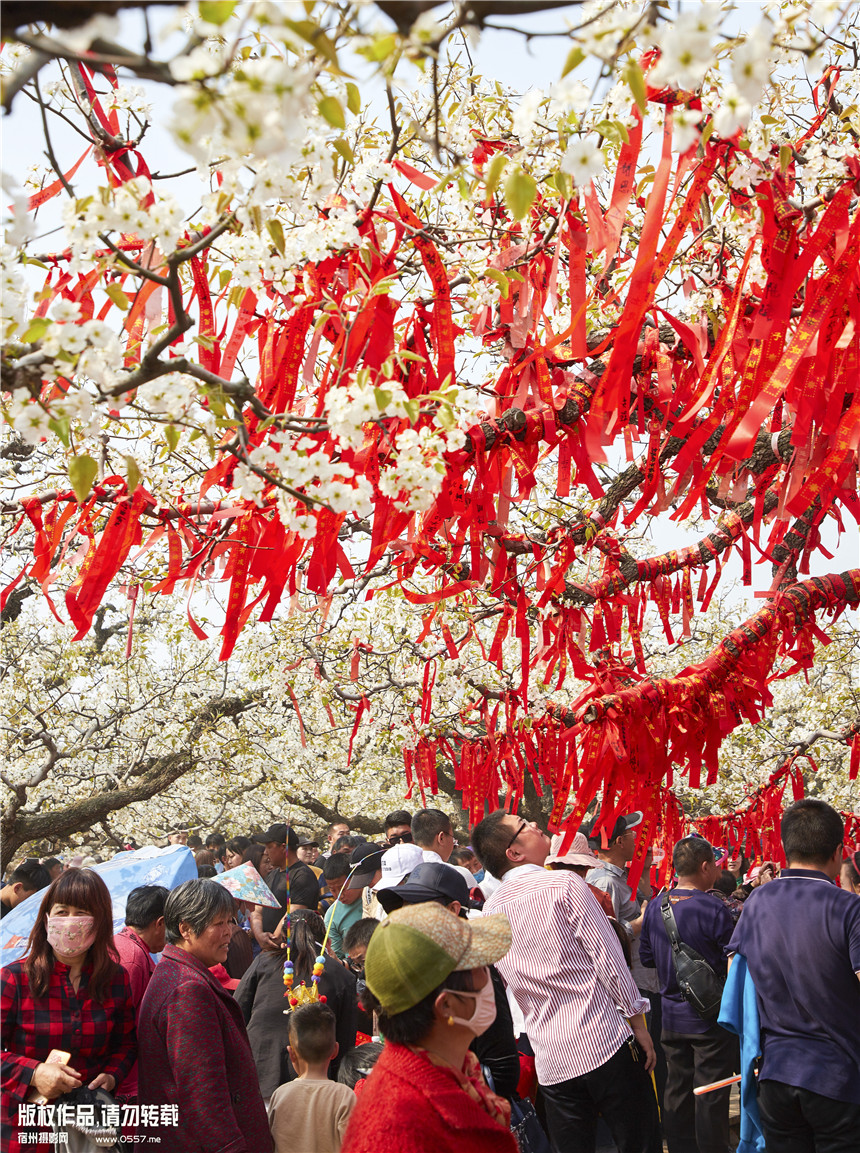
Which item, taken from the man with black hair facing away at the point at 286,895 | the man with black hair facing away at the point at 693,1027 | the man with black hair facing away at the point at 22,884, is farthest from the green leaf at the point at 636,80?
the man with black hair facing away at the point at 22,884

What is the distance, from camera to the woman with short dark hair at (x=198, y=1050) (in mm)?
2760

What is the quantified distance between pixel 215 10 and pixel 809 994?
3491 millimetres

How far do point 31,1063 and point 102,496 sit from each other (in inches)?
73.0

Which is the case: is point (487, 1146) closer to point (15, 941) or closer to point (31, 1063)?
point (31, 1063)

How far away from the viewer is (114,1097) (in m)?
2.98

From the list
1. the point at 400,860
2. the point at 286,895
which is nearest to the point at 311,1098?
the point at 400,860

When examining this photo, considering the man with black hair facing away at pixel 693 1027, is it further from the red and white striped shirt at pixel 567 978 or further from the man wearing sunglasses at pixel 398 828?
the man wearing sunglasses at pixel 398 828

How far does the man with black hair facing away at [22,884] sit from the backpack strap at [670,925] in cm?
355

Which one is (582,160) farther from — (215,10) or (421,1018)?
(421,1018)

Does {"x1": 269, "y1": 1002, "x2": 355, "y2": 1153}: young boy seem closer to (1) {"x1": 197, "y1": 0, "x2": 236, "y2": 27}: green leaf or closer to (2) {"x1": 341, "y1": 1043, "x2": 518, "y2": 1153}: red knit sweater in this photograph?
(2) {"x1": 341, "y1": 1043, "x2": 518, "y2": 1153}: red knit sweater

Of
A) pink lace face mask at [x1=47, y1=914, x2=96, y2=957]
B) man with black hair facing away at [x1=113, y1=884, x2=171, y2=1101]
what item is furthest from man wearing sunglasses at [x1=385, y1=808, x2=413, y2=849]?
pink lace face mask at [x1=47, y1=914, x2=96, y2=957]

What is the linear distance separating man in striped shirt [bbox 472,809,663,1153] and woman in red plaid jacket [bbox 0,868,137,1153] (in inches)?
60.0

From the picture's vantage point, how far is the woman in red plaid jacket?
113 inches

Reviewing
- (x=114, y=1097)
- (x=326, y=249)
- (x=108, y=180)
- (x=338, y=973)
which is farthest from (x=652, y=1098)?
(x=108, y=180)
